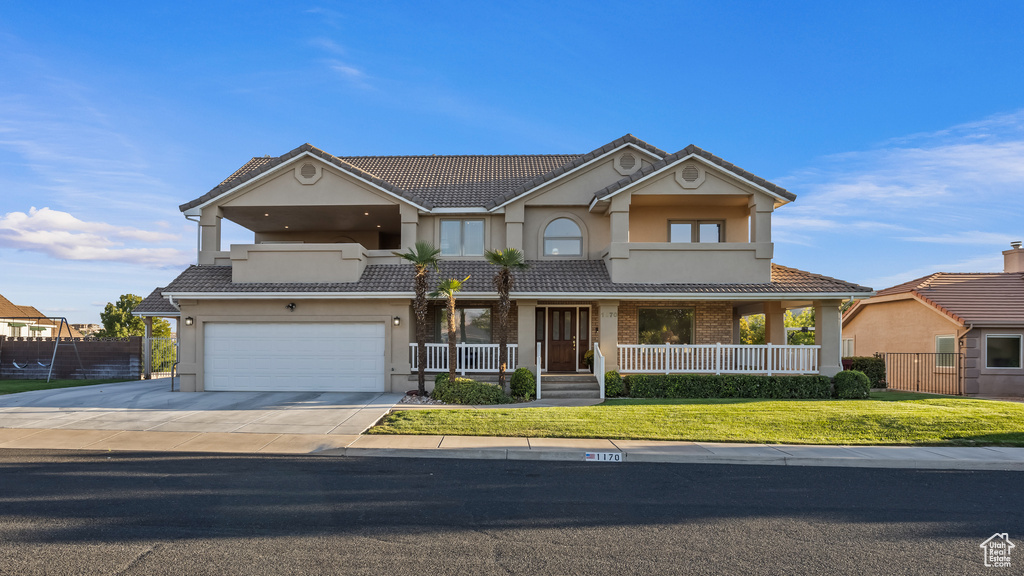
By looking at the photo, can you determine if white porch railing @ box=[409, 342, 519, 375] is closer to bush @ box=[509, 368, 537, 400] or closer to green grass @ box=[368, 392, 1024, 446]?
bush @ box=[509, 368, 537, 400]

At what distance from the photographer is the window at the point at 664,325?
19266 millimetres

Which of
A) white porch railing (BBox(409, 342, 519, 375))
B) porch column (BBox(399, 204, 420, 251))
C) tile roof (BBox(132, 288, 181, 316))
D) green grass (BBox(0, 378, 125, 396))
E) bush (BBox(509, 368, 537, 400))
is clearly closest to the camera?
bush (BBox(509, 368, 537, 400))

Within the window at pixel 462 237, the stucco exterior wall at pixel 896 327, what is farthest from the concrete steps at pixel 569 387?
the stucco exterior wall at pixel 896 327

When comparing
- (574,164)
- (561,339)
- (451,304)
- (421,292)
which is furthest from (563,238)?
(421,292)

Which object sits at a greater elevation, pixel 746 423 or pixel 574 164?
pixel 574 164

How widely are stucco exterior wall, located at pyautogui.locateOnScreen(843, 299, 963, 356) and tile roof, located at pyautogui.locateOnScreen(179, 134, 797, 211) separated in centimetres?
920

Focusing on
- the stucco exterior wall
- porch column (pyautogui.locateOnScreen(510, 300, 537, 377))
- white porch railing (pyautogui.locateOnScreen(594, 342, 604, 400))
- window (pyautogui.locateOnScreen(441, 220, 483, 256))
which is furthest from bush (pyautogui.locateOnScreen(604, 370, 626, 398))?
the stucco exterior wall

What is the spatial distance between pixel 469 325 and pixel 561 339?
2990mm

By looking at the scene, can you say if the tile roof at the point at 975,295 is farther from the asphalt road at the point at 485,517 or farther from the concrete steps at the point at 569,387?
the asphalt road at the point at 485,517

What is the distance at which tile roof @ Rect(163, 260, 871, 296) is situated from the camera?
1695 cm

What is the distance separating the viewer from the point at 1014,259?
2405 cm

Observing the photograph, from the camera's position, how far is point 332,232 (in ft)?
72.1

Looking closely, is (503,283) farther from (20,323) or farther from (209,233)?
(20,323)

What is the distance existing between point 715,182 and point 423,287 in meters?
9.10
